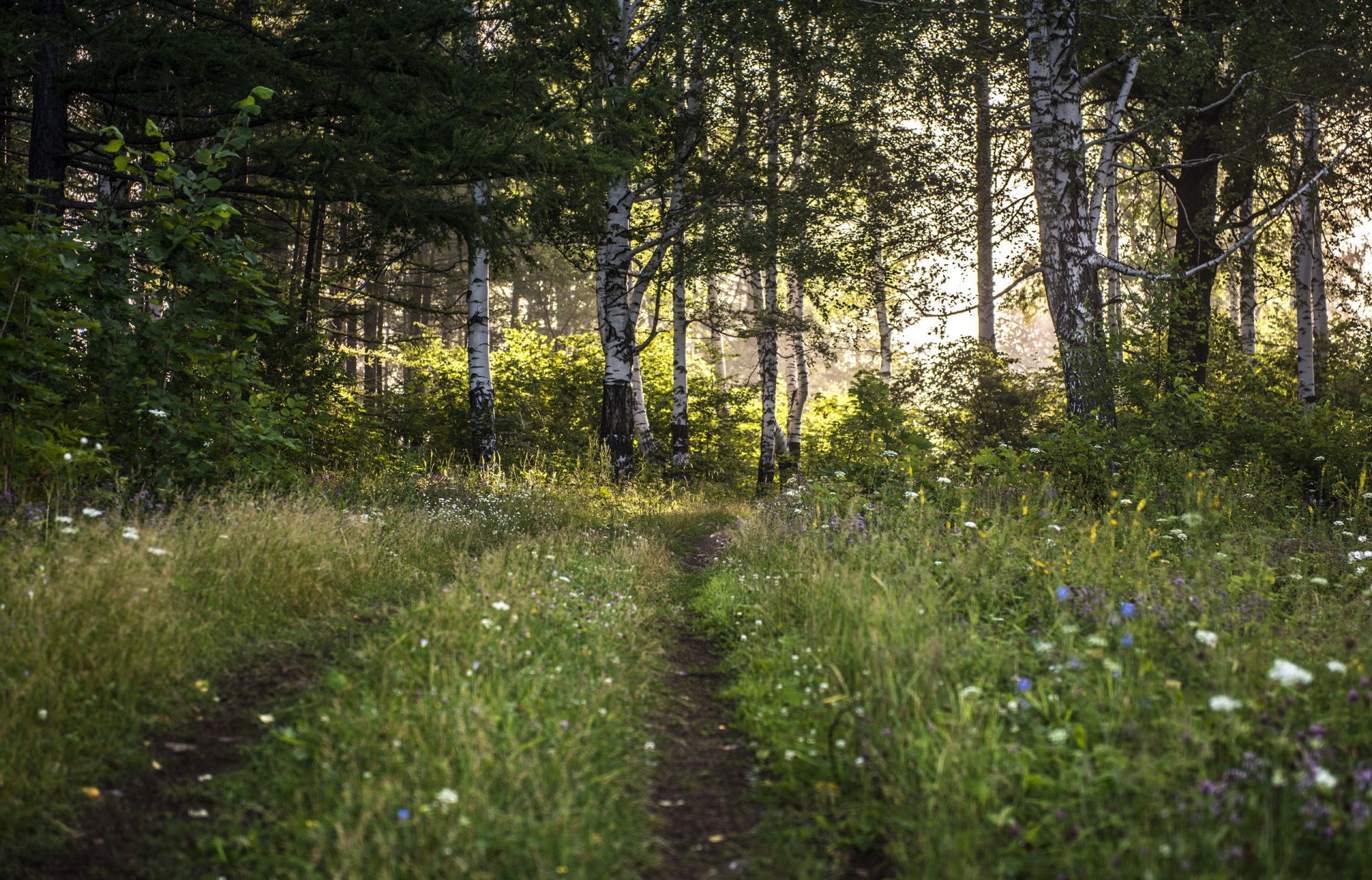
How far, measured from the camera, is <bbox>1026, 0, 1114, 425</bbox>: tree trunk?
10.6m

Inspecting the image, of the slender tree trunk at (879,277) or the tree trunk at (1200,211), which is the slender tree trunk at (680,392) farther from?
the tree trunk at (1200,211)

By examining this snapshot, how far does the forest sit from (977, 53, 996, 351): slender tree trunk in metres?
0.50

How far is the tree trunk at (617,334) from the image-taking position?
14078 millimetres

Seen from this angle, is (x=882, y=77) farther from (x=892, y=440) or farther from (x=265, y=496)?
(x=265, y=496)

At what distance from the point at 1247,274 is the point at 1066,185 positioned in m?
8.00

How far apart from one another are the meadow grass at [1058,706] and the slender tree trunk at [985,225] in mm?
10491

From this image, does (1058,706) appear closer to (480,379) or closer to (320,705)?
(320,705)

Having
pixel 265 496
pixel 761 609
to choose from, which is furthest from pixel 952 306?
pixel 265 496

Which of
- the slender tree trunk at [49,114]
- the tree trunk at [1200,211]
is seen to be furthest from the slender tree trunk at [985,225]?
the slender tree trunk at [49,114]

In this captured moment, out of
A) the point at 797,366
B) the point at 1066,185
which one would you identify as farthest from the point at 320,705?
the point at 797,366

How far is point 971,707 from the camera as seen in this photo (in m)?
3.34

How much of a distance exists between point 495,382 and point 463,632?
591 inches

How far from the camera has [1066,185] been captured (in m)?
10.8

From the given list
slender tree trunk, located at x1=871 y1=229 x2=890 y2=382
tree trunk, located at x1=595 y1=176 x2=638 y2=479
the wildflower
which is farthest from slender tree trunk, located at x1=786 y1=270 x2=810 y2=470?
the wildflower
